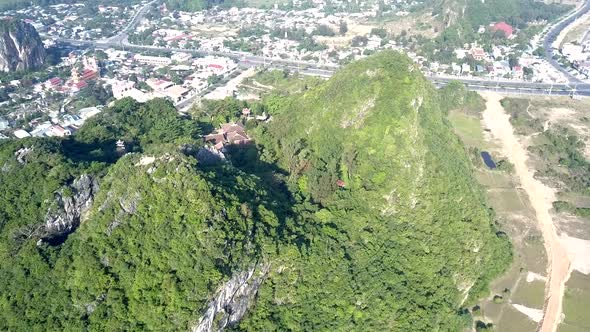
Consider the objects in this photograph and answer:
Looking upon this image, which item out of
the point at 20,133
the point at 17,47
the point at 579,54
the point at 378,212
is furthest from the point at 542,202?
the point at 17,47

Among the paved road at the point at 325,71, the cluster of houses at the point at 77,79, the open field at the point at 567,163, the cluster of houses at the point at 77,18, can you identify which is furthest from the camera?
the cluster of houses at the point at 77,18

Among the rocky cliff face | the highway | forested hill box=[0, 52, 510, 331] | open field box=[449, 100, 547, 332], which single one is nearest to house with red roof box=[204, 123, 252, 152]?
forested hill box=[0, 52, 510, 331]

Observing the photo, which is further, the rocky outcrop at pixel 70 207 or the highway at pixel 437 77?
the highway at pixel 437 77

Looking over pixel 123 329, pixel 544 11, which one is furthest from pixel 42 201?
pixel 544 11

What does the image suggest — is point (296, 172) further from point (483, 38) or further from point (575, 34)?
point (575, 34)

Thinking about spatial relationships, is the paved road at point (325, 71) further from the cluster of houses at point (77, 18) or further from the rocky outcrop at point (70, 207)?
the rocky outcrop at point (70, 207)

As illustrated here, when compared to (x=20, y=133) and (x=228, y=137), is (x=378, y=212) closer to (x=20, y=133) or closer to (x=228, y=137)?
(x=228, y=137)

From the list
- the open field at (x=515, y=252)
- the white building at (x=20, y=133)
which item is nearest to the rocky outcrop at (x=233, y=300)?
the open field at (x=515, y=252)
